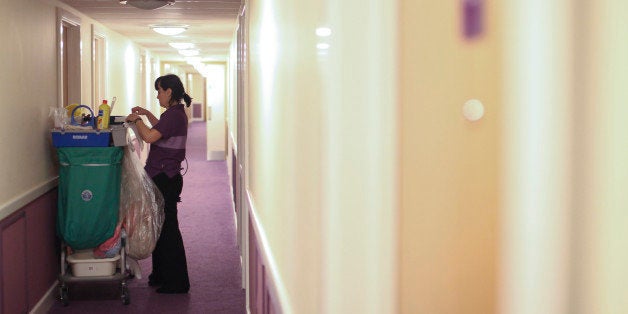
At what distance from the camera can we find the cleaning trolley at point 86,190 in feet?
15.4

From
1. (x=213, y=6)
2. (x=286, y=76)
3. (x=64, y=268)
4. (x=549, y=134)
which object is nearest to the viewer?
(x=549, y=134)

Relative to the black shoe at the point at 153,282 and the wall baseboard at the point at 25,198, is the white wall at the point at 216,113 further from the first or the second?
the wall baseboard at the point at 25,198

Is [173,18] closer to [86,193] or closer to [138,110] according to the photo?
[138,110]

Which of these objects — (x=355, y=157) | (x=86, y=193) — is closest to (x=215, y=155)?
(x=86, y=193)

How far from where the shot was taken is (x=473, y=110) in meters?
1.30

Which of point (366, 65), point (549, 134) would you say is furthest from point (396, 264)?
point (549, 134)

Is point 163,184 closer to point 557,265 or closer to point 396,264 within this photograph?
point 396,264

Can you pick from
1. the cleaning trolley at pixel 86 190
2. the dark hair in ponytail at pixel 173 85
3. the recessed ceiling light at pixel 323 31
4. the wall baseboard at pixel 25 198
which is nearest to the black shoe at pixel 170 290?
the cleaning trolley at pixel 86 190

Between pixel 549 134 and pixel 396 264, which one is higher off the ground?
pixel 549 134

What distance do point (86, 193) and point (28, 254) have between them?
0.53 metres

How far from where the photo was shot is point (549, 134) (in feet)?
2.20

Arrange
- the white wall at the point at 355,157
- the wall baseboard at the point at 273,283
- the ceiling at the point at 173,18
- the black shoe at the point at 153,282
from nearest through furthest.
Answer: the white wall at the point at 355,157 → the wall baseboard at the point at 273,283 → the black shoe at the point at 153,282 → the ceiling at the point at 173,18

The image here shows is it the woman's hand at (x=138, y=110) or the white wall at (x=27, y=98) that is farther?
the woman's hand at (x=138, y=110)

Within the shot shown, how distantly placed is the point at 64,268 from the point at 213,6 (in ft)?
8.90
